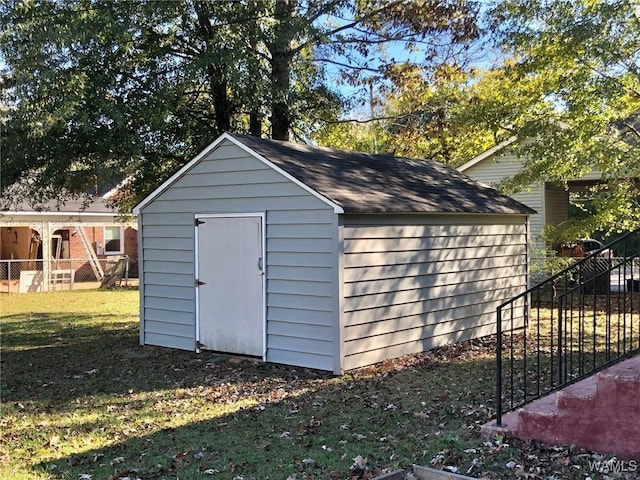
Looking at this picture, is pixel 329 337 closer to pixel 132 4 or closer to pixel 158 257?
pixel 158 257

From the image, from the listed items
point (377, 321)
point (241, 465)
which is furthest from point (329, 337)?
point (241, 465)

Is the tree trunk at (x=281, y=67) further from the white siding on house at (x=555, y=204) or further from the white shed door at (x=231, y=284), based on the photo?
the white siding on house at (x=555, y=204)

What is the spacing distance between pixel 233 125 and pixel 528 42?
20.0ft

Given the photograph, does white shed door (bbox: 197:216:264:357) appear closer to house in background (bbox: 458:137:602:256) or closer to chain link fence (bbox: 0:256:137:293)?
house in background (bbox: 458:137:602:256)

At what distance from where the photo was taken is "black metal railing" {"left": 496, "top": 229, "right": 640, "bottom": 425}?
17.6 ft

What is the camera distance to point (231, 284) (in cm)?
917

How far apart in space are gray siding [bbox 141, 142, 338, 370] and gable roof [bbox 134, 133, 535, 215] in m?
0.15

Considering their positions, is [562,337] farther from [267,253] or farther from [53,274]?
[53,274]

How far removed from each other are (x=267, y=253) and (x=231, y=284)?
82cm

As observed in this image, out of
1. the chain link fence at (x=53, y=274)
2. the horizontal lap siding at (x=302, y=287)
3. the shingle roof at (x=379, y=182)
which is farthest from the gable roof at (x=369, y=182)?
the chain link fence at (x=53, y=274)

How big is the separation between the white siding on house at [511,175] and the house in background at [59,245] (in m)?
12.7

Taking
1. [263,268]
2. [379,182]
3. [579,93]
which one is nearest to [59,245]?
[263,268]

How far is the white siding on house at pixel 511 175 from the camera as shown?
68.1 ft

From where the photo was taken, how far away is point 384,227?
8.73 metres
